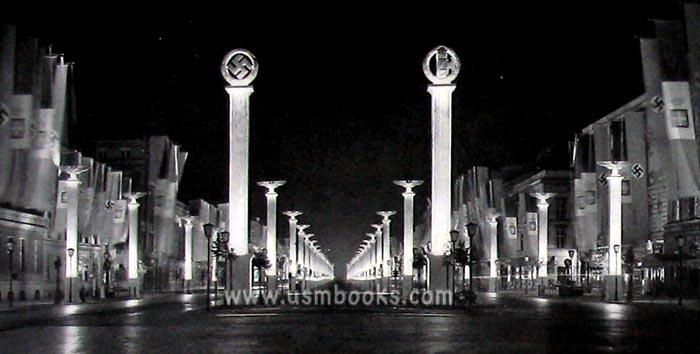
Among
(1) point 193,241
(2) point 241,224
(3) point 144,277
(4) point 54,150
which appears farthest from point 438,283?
(1) point 193,241

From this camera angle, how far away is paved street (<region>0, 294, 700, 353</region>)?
88.4 feet

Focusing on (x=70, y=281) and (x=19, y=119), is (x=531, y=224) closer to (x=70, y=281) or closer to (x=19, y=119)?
(x=70, y=281)

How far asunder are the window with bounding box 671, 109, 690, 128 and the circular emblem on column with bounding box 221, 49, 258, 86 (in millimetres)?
25007

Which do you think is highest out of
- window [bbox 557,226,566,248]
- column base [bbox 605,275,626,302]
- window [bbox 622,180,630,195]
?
window [bbox 622,180,630,195]

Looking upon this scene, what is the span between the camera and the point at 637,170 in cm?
6775

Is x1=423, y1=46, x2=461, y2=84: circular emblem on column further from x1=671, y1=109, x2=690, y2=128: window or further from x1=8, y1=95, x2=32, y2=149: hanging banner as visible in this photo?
x1=8, y1=95, x2=32, y2=149: hanging banner

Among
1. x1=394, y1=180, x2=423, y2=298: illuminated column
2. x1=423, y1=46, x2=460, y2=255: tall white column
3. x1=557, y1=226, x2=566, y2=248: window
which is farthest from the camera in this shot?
x1=557, y1=226, x2=566, y2=248: window

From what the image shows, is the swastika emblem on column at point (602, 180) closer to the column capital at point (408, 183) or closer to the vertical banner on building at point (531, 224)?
the vertical banner on building at point (531, 224)

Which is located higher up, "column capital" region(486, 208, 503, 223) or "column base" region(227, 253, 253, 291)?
"column capital" region(486, 208, 503, 223)

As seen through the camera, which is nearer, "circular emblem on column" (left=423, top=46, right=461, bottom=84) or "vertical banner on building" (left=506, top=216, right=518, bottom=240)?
"circular emblem on column" (left=423, top=46, right=461, bottom=84)

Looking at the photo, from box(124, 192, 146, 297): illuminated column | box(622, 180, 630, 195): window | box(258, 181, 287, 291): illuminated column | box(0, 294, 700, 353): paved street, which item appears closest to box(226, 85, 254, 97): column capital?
box(0, 294, 700, 353): paved street

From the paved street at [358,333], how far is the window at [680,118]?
948 centimetres

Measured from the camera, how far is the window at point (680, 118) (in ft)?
178

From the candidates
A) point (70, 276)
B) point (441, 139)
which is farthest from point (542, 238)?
point (70, 276)
